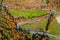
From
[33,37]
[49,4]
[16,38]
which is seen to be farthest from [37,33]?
[49,4]

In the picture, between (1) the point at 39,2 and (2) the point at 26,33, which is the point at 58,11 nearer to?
(1) the point at 39,2

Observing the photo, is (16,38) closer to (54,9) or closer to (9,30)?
(9,30)

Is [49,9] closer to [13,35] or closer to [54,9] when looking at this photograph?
[54,9]

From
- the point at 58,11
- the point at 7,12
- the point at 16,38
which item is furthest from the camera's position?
the point at 58,11

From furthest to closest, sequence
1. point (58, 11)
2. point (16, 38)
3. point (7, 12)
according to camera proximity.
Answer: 1. point (58, 11)
2. point (7, 12)
3. point (16, 38)

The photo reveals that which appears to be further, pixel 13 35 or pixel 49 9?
pixel 49 9

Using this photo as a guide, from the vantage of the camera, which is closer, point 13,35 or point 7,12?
point 13,35

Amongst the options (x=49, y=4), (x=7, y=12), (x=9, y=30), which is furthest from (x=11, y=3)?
(x=9, y=30)

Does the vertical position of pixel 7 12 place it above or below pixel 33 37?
above

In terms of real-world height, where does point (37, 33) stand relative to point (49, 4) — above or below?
below
